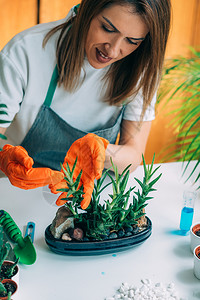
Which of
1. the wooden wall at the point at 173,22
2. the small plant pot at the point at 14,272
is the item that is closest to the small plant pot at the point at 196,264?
the small plant pot at the point at 14,272

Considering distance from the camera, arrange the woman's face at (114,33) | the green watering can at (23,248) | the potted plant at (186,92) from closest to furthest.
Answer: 1. the green watering can at (23,248)
2. the woman's face at (114,33)
3. the potted plant at (186,92)

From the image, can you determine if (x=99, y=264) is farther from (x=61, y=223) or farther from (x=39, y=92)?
(x=39, y=92)

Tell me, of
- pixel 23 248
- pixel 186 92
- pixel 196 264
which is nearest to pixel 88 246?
pixel 23 248

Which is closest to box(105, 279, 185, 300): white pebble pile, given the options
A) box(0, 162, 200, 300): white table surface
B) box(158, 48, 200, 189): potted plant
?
box(0, 162, 200, 300): white table surface

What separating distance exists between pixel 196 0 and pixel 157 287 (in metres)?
2.26

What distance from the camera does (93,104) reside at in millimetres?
1381

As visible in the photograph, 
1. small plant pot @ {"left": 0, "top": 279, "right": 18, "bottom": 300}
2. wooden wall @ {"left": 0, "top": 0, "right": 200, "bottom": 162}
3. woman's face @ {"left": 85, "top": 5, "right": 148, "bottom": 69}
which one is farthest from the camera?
wooden wall @ {"left": 0, "top": 0, "right": 200, "bottom": 162}

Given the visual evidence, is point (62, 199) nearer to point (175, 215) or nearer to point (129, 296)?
point (129, 296)

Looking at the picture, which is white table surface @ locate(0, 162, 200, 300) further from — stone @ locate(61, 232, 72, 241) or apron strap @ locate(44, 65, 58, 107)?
apron strap @ locate(44, 65, 58, 107)

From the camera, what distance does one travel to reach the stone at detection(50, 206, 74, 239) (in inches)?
35.9

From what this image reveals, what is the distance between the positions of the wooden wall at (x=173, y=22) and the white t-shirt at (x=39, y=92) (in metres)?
0.68

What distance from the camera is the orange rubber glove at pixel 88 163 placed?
0.89m

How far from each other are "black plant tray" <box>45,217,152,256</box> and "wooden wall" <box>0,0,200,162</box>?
Answer: 4.09 ft

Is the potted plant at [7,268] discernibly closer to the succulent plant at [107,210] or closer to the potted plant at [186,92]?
the succulent plant at [107,210]
